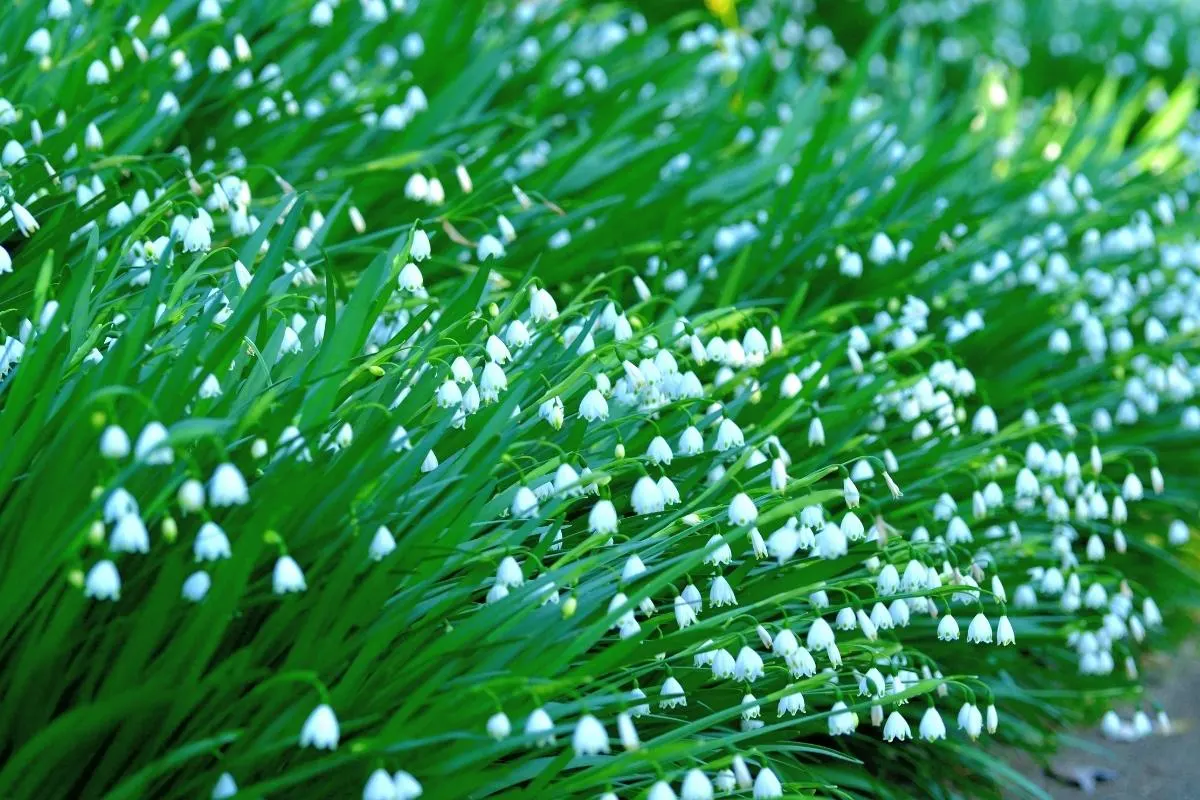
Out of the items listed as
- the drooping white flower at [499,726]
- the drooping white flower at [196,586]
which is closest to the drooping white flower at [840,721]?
the drooping white flower at [499,726]

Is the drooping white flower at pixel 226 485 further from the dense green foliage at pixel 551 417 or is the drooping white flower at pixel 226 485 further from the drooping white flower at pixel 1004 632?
the drooping white flower at pixel 1004 632

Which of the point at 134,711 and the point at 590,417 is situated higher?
the point at 590,417

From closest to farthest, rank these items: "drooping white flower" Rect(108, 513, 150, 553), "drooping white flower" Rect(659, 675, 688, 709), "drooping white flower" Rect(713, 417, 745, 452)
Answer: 1. "drooping white flower" Rect(108, 513, 150, 553)
2. "drooping white flower" Rect(659, 675, 688, 709)
3. "drooping white flower" Rect(713, 417, 745, 452)

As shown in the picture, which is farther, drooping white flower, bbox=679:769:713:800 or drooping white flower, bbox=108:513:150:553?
drooping white flower, bbox=679:769:713:800

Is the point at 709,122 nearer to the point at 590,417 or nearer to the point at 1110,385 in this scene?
the point at 1110,385

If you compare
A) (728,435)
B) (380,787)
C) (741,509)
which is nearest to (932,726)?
(741,509)

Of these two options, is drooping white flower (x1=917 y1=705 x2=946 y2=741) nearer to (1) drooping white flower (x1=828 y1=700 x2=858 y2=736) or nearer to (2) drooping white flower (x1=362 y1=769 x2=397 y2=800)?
(1) drooping white flower (x1=828 y1=700 x2=858 y2=736)

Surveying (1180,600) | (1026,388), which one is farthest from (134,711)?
(1180,600)

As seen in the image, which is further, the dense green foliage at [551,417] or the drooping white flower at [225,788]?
the dense green foliage at [551,417]

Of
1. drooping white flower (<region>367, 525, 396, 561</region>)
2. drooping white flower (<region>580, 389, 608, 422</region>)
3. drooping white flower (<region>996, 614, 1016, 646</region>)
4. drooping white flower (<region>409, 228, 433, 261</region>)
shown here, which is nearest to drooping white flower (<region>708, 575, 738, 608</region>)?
drooping white flower (<region>580, 389, 608, 422</region>)
